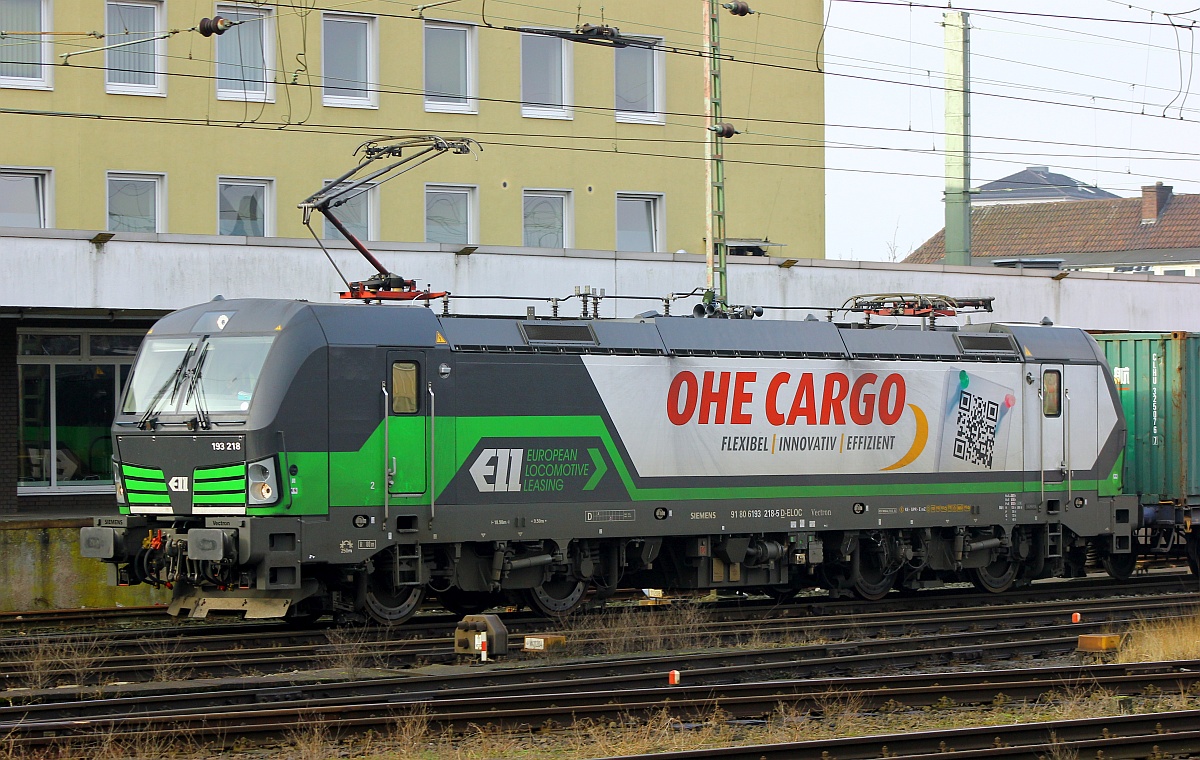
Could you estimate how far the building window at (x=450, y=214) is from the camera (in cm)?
2827

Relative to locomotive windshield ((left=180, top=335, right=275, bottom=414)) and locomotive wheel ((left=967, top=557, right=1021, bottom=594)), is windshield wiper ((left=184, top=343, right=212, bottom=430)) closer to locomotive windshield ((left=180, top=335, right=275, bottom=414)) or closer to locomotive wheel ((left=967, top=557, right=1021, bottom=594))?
locomotive windshield ((left=180, top=335, right=275, bottom=414))

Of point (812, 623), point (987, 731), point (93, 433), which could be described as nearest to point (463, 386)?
point (812, 623)

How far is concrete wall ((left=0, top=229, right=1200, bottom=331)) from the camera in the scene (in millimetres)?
20484

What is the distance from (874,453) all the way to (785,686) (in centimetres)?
726

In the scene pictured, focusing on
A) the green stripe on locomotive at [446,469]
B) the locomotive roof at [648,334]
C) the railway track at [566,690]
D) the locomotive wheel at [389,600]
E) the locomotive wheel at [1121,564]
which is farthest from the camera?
the locomotive wheel at [1121,564]

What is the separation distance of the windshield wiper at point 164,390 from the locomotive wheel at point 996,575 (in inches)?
433

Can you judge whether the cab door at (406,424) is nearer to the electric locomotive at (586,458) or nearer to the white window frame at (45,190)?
the electric locomotive at (586,458)

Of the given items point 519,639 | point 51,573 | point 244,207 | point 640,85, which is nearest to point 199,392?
point 519,639

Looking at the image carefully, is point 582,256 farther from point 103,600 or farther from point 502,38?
point 103,600

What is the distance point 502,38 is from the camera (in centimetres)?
2853

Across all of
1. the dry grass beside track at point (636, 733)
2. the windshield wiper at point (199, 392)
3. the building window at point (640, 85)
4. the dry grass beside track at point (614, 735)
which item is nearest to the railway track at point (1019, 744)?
the dry grass beside track at point (636, 733)

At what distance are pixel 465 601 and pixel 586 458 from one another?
7.91ft

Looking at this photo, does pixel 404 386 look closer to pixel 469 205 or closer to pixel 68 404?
pixel 68 404

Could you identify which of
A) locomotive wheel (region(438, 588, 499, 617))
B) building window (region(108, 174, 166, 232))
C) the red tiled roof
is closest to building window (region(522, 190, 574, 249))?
building window (region(108, 174, 166, 232))
